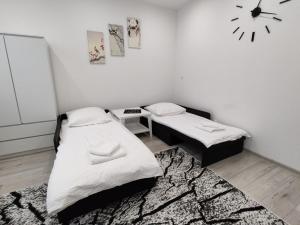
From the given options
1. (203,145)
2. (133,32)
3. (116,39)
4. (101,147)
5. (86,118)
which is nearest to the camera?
(101,147)

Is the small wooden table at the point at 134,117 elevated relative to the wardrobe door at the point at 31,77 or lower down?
lower down

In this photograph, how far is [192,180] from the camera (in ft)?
6.70

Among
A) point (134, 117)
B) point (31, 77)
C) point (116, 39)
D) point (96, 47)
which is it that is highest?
point (116, 39)

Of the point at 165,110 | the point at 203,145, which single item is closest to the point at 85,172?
the point at 203,145

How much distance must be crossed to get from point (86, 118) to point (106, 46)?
151 centimetres

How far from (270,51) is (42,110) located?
3.51m

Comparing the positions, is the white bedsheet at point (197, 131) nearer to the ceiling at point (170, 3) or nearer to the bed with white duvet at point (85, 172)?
the bed with white duvet at point (85, 172)

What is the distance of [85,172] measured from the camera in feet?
4.93

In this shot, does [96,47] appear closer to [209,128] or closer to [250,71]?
[209,128]

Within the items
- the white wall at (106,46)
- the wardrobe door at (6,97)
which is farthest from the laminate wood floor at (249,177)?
the white wall at (106,46)

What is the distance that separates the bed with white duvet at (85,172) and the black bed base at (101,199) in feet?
0.37

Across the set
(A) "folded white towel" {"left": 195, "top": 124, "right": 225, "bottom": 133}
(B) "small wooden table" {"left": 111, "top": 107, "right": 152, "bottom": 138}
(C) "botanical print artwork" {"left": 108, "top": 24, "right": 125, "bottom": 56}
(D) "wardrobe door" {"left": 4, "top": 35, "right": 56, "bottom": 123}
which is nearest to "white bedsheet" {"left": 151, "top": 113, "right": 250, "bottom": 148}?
(A) "folded white towel" {"left": 195, "top": 124, "right": 225, "bottom": 133}

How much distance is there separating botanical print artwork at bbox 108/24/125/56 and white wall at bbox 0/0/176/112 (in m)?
0.09

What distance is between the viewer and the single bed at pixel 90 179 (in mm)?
1363
